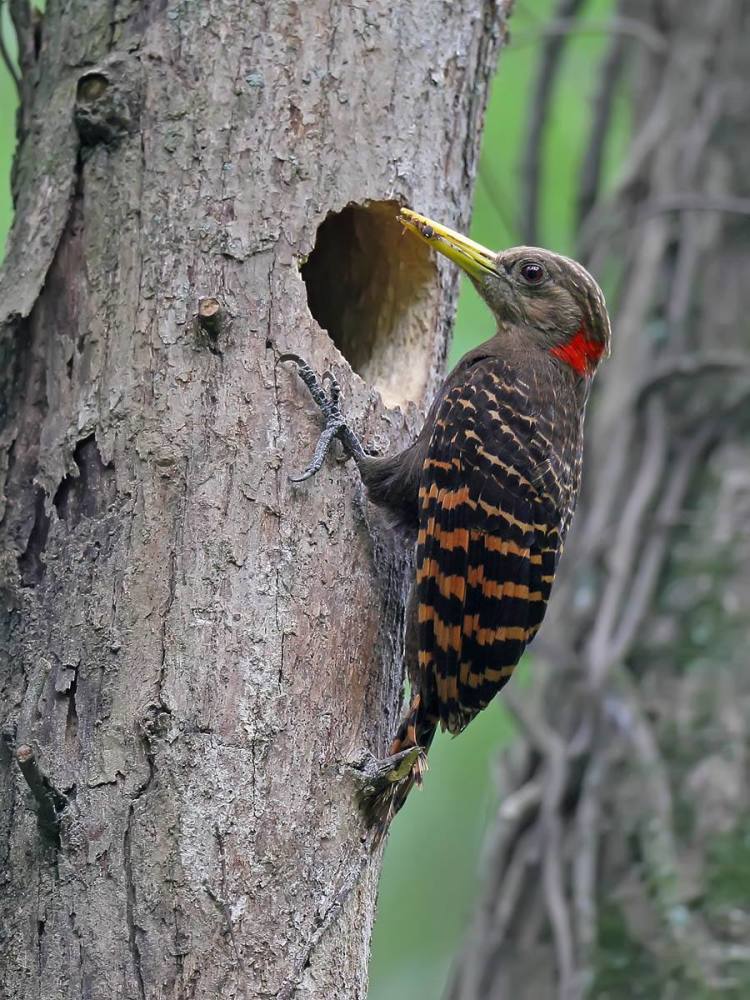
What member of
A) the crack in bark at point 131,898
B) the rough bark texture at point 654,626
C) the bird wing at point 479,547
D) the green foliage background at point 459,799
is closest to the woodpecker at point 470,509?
the bird wing at point 479,547

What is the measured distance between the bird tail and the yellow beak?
45.5 inches

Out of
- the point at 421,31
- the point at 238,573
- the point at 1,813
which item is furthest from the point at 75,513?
the point at 421,31

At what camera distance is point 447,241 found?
346 cm

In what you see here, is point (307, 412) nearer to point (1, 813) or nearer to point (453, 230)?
point (453, 230)

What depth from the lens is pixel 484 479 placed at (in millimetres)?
3434

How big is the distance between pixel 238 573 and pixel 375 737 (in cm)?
51

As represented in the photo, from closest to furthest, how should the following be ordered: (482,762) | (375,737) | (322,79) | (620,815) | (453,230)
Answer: (375,737)
(322,79)
(453,230)
(620,815)
(482,762)

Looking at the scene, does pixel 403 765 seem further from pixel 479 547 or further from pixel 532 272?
pixel 532 272

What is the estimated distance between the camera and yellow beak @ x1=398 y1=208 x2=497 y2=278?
339 cm

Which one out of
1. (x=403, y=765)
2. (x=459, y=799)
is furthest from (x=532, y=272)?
(x=459, y=799)

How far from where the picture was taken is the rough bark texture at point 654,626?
3924mm

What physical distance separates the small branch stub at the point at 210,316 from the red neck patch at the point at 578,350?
1.26 meters

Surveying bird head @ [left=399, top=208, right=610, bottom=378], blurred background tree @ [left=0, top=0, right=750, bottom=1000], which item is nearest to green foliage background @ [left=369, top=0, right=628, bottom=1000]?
blurred background tree @ [left=0, top=0, right=750, bottom=1000]

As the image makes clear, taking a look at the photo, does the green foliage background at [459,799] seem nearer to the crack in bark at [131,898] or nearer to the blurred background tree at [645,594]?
the blurred background tree at [645,594]
